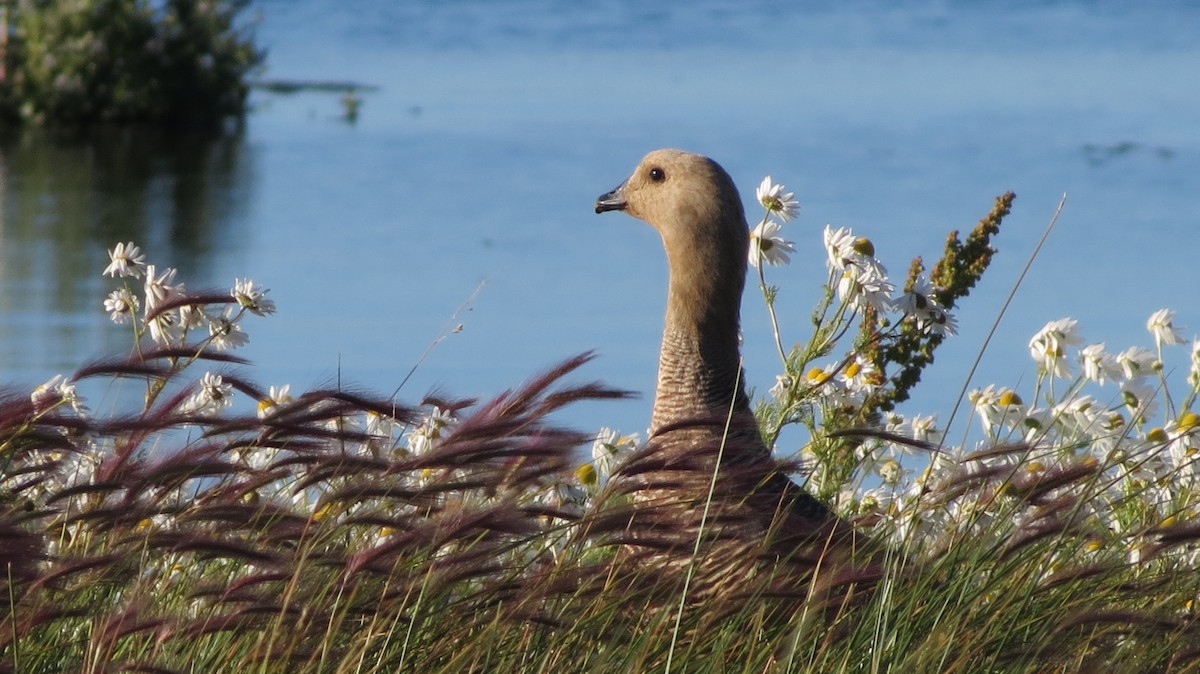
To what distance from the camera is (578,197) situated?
15.6m

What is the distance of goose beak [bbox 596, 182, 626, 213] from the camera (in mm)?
4852

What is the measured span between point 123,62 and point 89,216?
23.1ft

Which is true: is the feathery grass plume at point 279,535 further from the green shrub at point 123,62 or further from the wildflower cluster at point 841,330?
the green shrub at point 123,62

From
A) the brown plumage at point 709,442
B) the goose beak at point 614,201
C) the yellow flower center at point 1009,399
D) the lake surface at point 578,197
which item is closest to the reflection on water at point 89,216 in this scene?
the lake surface at point 578,197

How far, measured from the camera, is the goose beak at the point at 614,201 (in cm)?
485

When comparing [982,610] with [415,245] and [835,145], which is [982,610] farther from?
[835,145]

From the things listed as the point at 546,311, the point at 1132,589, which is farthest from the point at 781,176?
the point at 1132,589

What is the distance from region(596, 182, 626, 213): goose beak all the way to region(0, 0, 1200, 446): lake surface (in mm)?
919

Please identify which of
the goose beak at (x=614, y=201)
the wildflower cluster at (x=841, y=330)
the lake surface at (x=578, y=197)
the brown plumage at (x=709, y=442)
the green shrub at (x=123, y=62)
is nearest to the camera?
the brown plumage at (x=709, y=442)

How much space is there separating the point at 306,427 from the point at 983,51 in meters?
29.5

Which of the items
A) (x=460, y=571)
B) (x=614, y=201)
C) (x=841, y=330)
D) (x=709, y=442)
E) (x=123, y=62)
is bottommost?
(x=460, y=571)

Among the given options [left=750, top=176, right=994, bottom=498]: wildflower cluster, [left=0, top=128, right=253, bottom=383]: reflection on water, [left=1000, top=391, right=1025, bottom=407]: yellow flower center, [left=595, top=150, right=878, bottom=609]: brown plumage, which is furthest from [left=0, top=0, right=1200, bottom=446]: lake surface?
[left=1000, top=391, right=1025, bottom=407]: yellow flower center

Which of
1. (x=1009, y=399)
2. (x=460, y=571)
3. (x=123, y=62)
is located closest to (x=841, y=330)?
(x=1009, y=399)

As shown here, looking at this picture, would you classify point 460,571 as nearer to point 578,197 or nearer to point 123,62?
point 578,197
